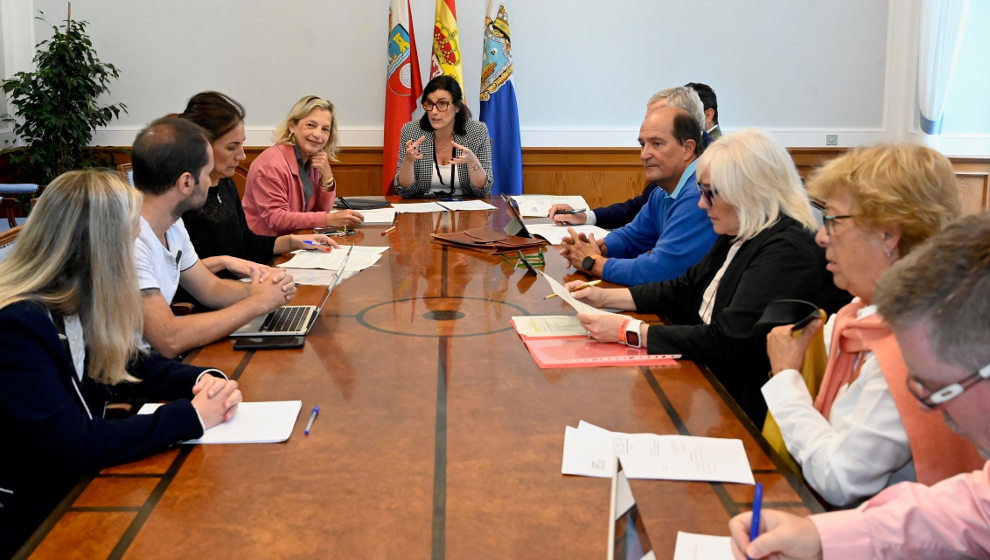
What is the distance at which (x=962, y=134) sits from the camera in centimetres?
565

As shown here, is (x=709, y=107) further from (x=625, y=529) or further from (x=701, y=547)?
(x=625, y=529)

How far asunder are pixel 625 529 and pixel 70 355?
1190 millimetres

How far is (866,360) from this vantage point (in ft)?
5.36

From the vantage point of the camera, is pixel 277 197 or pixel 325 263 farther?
pixel 277 197

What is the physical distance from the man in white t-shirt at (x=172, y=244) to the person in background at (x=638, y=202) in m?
1.68

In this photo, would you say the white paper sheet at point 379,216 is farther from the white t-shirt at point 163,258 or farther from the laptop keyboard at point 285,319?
the laptop keyboard at point 285,319

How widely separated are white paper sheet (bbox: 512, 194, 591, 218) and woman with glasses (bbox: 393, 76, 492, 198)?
30 cm

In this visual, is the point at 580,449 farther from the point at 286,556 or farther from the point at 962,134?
the point at 962,134

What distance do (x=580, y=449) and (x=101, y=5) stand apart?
5.65 metres

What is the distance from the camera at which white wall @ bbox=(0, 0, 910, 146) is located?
6.14 m

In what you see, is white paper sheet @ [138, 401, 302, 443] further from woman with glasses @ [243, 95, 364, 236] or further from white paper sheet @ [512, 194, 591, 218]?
white paper sheet @ [512, 194, 591, 218]

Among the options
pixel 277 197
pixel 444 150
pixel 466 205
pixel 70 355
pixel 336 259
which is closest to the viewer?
pixel 70 355

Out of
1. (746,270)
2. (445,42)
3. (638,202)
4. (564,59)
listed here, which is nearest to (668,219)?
(746,270)

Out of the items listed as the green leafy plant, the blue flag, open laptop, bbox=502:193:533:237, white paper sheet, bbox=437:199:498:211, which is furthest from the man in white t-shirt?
the blue flag
